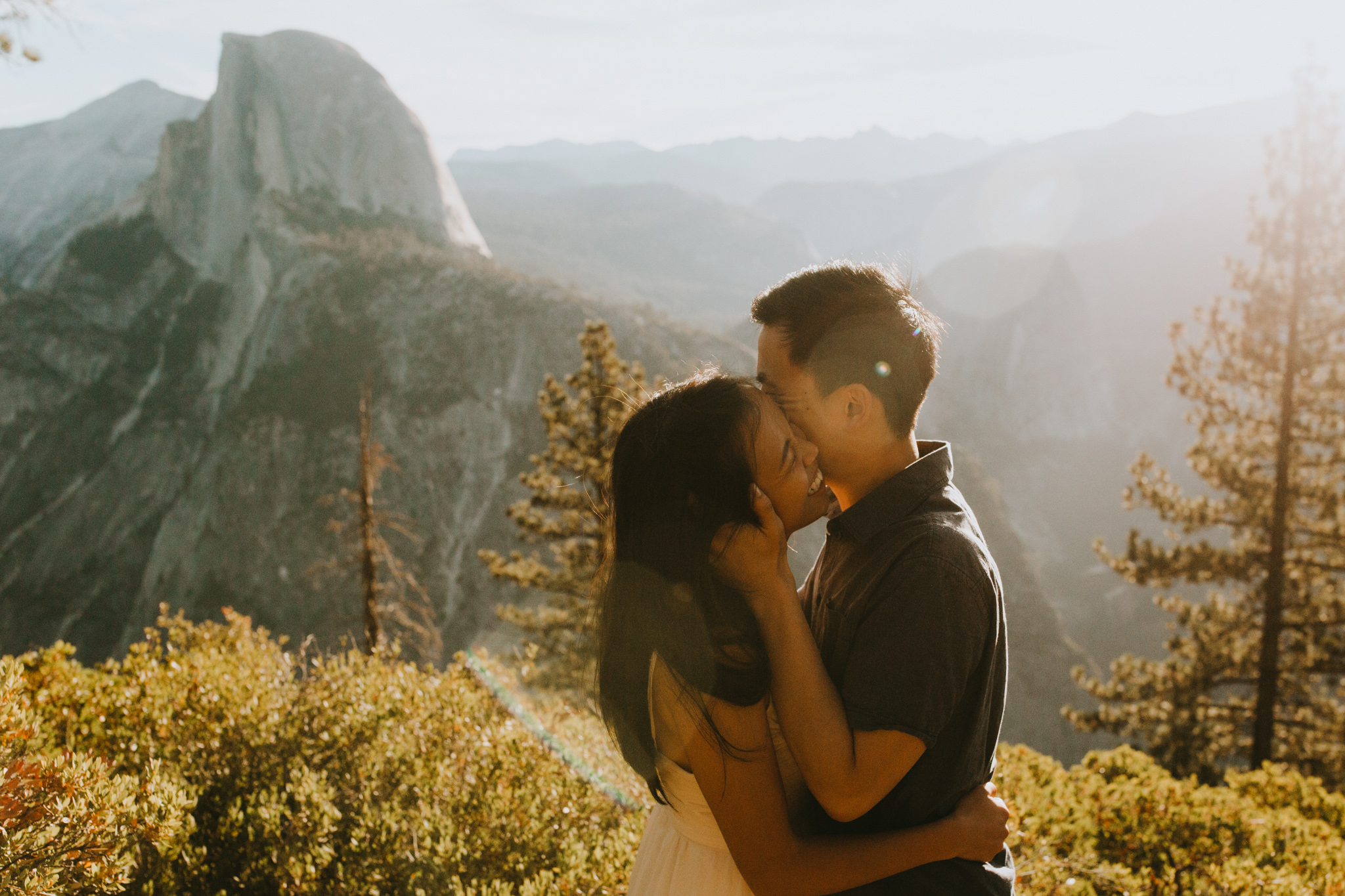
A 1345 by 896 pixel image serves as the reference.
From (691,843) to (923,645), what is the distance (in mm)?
1034

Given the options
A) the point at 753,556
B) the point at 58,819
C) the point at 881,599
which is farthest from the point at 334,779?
the point at 881,599

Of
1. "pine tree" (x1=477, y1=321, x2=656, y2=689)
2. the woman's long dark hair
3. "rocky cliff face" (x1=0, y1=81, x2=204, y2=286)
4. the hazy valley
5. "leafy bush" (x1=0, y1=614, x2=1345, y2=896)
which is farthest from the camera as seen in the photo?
"rocky cliff face" (x1=0, y1=81, x2=204, y2=286)

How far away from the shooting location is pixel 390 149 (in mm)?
69625

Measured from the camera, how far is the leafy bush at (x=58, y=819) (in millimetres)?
2828

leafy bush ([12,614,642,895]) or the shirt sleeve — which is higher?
the shirt sleeve

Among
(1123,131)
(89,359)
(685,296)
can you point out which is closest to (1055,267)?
(685,296)

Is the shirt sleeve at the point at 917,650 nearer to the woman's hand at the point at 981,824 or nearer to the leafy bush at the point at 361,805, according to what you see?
the woman's hand at the point at 981,824

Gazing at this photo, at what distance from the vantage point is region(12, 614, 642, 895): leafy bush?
13.6 feet

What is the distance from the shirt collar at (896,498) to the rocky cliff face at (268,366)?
31072 mm

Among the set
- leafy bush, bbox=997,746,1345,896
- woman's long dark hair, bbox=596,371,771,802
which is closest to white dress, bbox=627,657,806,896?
woman's long dark hair, bbox=596,371,771,802

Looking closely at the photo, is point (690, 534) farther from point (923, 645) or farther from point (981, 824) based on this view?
point (981, 824)

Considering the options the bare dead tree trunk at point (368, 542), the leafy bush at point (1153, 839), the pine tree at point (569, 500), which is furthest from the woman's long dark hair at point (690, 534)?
the bare dead tree trunk at point (368, 542)

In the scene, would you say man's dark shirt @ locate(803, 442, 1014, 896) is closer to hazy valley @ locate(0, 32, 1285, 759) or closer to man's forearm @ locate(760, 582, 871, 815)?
man's forearm @ locate(760, 582, 871, 815)

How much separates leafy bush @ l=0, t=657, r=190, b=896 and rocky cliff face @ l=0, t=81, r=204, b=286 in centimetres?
8924
